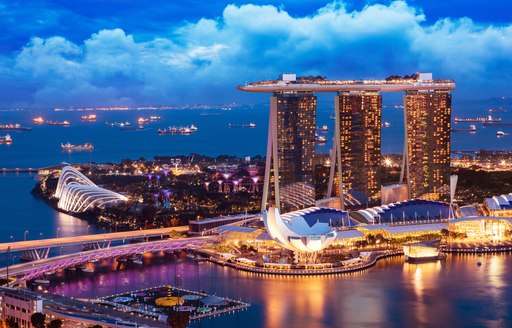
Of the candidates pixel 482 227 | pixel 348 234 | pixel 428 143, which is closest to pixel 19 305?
pixel 348 234

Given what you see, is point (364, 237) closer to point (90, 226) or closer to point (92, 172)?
point (90, 226)

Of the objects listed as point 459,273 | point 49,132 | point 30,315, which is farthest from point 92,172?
point 49,132

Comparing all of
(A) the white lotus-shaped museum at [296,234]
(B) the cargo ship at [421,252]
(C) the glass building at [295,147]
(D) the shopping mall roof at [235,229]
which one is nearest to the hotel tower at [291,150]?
(C) the glass building at [295,147]

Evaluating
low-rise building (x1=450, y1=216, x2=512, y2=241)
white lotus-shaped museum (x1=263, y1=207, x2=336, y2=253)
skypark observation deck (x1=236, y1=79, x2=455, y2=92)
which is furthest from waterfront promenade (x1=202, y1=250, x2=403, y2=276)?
skypark observation deck (x1=236, y1=79, x2=455, y2=92)

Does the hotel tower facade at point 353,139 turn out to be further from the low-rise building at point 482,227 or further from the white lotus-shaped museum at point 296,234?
the white lotus-shaped museum at point 296,234

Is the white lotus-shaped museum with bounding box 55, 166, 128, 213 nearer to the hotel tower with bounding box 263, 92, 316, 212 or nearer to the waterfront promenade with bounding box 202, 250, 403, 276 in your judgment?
the hotel tower with bounding box 263, 92, 316, 212
